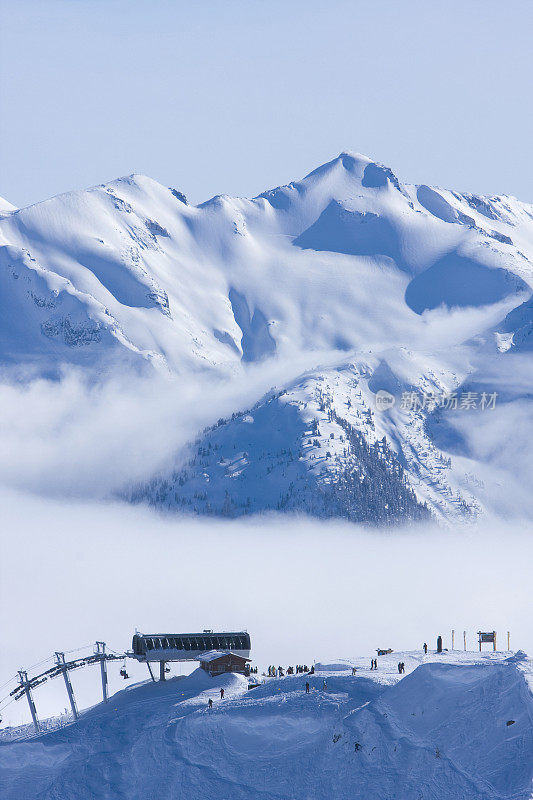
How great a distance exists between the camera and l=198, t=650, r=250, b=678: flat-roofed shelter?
629 feet

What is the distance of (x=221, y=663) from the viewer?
633ft

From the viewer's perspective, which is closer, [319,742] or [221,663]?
[319,742]

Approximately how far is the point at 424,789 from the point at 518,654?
25175 mm

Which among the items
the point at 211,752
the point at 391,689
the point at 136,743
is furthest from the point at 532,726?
the point at 136,743

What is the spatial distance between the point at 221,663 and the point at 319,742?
41426 millimetres

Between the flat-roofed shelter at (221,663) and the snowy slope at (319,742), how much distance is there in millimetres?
7769

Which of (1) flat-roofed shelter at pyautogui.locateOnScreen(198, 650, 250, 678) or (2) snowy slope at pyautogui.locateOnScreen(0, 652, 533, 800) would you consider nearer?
(2) snowy slope at pyautogui.locateOnScreen(0, 652, 533, 800)

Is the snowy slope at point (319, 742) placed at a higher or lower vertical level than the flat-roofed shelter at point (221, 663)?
lower

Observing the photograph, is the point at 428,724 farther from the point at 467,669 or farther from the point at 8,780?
the point at 8,780

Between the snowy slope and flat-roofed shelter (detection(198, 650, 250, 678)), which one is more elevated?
flat-roofed shelter (detection(198, 650, 250, 678))

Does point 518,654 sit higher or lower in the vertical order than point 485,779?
higher

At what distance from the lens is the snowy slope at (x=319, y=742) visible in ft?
455

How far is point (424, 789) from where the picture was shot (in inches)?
5399

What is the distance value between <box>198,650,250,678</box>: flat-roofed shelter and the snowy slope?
306 inches
